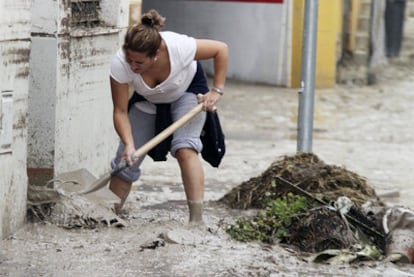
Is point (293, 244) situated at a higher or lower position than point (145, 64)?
lower

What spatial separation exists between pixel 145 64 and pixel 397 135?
5.17 meters

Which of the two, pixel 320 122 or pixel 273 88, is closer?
pixel 320 122

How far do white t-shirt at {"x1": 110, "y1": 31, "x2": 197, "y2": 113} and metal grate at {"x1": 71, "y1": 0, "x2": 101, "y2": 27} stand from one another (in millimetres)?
997

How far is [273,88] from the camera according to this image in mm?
13477

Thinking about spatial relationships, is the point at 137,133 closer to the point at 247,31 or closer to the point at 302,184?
the point at 302,184

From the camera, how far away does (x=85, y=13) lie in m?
7.53

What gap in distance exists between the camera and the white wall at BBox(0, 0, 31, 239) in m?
6.04

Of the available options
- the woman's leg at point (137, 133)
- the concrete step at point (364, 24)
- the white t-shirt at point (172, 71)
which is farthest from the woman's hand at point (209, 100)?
the concrete step at point (364, 24)

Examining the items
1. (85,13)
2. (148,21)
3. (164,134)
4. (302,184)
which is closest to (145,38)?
(148,21)

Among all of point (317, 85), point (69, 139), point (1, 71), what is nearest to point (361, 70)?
point (317, 85)

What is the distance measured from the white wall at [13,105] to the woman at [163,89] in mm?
525

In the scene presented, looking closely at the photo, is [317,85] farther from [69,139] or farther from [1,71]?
[1,71]

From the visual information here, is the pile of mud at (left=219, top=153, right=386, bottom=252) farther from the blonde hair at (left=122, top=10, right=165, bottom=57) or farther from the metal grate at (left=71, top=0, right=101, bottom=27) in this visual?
the metal grate at (left=71, top=0, right=101, bottom=27)

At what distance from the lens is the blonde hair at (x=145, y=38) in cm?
615
